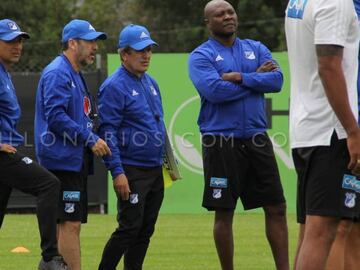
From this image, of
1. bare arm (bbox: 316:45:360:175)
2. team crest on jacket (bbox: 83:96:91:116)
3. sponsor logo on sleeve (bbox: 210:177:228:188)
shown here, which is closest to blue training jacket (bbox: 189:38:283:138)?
sponsor logo on sleeve (bbox: 210:177:228:188)

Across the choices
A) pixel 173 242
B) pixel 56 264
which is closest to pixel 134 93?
pixel 56 264

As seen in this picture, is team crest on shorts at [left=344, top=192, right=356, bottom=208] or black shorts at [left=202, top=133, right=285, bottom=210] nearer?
team crest on shorts at [left=344, top=192, right=356, bottom=208]

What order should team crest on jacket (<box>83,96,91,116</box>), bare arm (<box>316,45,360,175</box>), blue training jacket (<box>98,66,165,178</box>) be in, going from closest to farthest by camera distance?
1. bare arm (<box>316,45,360,175</box>)
2. team crest on jacket (<box>83,96,91,116</box>)
3. blue training jacket (<box>98,66,165,178</box>)

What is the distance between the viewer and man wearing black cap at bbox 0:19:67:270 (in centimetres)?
868

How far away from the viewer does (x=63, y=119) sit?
28.8ft

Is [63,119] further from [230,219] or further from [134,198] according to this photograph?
[230,219]

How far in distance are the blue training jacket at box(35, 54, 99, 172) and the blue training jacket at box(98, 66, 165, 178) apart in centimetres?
17

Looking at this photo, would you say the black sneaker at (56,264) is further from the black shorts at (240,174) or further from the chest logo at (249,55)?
the chest logo at (249,55)

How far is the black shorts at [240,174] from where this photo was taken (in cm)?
944

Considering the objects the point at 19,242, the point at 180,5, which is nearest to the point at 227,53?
the point at 19,242

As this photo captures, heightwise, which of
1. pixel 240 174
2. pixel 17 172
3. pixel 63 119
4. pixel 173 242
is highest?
pixel 63 119

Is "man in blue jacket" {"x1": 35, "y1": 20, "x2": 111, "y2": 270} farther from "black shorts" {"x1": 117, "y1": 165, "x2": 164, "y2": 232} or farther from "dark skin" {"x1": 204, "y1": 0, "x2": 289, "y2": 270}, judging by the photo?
"dark skin" {"x1": 204, "y1": 0, "x2": 289, "y2": 270}

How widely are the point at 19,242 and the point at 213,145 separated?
170 inches

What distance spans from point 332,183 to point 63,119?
9.11 feet
